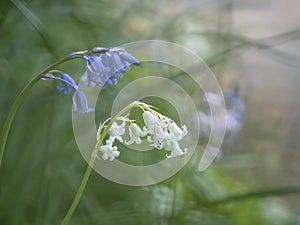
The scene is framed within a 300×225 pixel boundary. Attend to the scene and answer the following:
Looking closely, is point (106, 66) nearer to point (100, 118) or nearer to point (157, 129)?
point (157, 129)

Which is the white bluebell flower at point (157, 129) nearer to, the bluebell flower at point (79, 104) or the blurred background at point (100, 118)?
the bluebell flower at point (79, 104)

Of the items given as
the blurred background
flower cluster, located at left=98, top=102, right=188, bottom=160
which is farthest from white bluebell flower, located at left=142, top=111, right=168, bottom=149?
the blurred background

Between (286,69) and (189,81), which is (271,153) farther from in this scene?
(189,81)

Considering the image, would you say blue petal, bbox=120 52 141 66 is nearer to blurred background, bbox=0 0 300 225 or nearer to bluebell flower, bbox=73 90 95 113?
bluebell flower, bbox=73 90 95 113

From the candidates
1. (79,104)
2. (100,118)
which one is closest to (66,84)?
(79,104)

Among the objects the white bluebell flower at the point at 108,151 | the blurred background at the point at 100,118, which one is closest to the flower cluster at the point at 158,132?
the white bluebell flower at the point at 108,151

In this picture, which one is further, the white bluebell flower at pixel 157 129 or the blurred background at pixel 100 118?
the blurred background at pixel 100 118
